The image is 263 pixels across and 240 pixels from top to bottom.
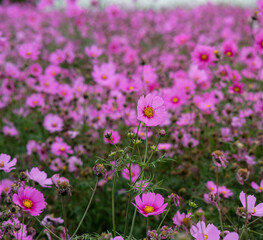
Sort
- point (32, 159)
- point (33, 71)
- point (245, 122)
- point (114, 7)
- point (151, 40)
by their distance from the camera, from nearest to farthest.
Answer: point (32, 159)
point (245, 122)
point (33, 71)
point (114, 7)
point (151, 40)

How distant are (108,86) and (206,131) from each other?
28.6 inches

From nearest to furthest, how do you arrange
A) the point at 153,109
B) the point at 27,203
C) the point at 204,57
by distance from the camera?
the point at 27,203 < the point at 153,109 < the point at 204,57

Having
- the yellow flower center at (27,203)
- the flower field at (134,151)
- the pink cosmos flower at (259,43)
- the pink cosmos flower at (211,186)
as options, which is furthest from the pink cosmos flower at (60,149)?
the pink cosmos flower at (259,43)

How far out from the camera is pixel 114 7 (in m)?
4.27

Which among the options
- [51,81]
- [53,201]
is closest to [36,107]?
[51,81]

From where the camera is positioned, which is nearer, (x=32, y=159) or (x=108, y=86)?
(x=32, y=159)

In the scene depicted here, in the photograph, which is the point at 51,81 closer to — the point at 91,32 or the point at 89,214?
the point at 89,214

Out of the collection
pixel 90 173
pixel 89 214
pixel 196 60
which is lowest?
pixel 89 214

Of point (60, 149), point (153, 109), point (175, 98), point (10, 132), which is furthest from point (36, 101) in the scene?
point (153, 109)

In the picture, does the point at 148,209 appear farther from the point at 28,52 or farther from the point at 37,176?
the point at 28,52

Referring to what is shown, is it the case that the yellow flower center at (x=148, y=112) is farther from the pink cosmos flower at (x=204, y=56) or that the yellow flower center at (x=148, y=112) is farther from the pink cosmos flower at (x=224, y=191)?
the pink cosmos flower at (x=204, y=56)

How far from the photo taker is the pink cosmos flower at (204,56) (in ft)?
7.54

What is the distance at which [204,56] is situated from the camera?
2348 mm

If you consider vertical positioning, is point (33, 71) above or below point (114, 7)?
below
